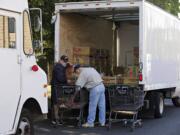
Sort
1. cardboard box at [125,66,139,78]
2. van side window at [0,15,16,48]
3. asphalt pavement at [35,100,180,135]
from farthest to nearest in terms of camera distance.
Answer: cardboard box at [125,66,139,78], asphalt pavement at [35,100,180,135], van side window at [0,15,16,48]

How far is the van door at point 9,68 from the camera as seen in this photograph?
883 cm

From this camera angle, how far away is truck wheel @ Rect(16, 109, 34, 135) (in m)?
9.44

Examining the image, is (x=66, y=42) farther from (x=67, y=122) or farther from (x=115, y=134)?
(x=115, y=134)

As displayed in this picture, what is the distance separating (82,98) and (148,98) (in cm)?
273

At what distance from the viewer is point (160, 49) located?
15.2 m

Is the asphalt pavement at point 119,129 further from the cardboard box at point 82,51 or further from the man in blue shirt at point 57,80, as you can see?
the cardboard box at point 82,51

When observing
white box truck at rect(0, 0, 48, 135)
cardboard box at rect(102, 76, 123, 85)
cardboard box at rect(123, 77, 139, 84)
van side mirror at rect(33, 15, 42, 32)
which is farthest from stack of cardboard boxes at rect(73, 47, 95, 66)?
van side mirror at rect(33, 15, 42, 32)

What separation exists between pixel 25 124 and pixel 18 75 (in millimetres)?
968

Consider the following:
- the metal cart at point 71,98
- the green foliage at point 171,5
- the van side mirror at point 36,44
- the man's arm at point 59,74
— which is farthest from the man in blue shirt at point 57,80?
the green foliage at point 171,5

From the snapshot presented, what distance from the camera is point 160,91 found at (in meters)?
16.0

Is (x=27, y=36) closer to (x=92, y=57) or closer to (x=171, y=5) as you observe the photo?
(x=92, y=57)

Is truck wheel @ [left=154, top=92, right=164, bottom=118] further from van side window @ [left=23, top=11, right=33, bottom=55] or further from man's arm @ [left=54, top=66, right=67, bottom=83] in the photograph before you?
van side window @ [left=23, top=11, right=33, bottom=55]

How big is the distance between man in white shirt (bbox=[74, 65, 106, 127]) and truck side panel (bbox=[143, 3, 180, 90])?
1231mm

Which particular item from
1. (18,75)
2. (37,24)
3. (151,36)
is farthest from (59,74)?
(18,75)
